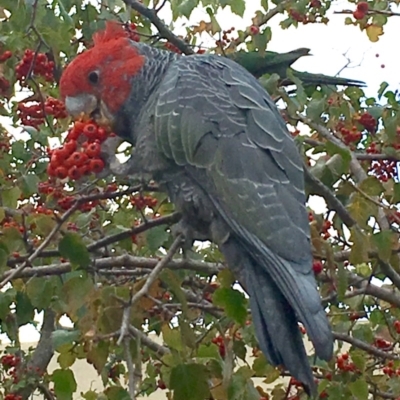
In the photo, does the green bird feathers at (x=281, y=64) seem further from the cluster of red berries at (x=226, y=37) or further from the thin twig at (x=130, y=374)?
the thin twig at (x=130, y=374)

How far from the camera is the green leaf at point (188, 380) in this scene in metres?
1.39

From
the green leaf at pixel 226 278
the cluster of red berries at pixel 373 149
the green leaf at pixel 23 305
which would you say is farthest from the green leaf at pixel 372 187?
the green leaf at pixel 23 305

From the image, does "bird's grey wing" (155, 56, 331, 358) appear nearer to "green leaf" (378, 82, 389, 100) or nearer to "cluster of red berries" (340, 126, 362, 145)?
"cluster of red berries" (340, 126, 362, 145)

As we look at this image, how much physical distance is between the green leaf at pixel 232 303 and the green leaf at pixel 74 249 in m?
0.29

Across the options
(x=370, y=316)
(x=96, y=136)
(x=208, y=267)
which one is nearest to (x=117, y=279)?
(x=208, y=267)

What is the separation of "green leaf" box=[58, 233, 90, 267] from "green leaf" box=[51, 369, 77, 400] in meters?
0.32

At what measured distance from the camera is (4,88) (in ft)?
7.23

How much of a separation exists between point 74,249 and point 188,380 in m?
0.38

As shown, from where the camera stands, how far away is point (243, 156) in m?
1.83

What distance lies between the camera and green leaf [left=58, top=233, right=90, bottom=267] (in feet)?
5.12

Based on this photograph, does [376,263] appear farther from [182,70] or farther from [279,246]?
[182,70]

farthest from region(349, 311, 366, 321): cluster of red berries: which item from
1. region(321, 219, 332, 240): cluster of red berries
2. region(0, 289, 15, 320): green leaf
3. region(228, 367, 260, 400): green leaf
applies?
region(0, 289, 15, 320): green leaf

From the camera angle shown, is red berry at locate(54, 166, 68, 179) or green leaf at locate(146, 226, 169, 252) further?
green leaf at locate(146, 226, 169, 252)

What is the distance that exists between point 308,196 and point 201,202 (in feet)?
1.05
